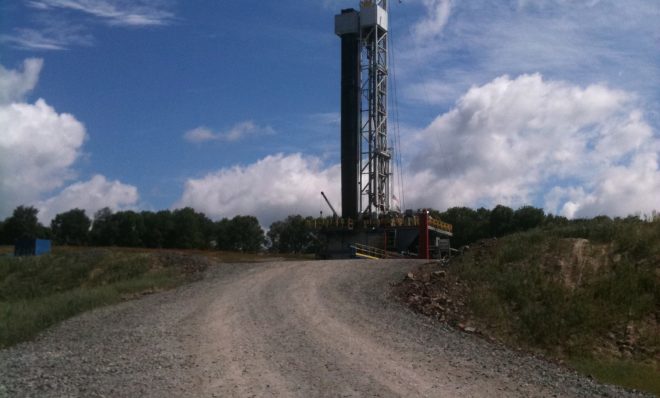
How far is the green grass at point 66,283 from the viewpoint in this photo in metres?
19.3

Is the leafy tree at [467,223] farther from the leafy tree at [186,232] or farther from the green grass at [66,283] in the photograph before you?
the green grass at [66,283]

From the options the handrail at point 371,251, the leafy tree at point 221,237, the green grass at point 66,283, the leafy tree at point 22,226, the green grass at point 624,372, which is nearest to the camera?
the green grass at point 624,372

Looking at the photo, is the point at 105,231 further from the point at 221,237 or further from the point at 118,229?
the point at 221,237

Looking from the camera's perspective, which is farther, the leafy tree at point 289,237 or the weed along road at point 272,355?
the leafy tree at point 289,237

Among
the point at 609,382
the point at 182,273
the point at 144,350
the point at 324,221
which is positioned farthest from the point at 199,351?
the point at 324,221

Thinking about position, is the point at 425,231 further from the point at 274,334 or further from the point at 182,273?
the point at 274,334

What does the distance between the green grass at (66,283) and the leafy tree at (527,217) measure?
68012mm

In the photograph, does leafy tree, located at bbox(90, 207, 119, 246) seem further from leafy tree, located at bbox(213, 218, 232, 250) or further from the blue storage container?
the blue storage container

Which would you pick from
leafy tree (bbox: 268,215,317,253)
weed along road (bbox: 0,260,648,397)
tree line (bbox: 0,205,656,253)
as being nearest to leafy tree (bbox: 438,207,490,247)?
tree line (bbox: 0,205,656,253)

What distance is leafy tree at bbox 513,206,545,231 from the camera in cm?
9023

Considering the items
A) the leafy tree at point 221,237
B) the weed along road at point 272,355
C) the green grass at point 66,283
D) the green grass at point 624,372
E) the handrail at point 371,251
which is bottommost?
the green grass at point 624,372

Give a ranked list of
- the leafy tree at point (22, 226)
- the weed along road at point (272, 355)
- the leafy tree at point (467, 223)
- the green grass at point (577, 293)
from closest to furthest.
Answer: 1. the weed along road at point (272, 355)
2. the green grass at point (577, 293)
3. the leafy tree at point (467, 223)
4. the leafy tree at point (22, 226)

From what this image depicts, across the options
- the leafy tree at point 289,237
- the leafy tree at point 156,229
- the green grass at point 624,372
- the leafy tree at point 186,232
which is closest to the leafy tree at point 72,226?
the leafy tree at point 156,229

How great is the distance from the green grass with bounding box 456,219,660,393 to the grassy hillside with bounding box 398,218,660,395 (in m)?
0.03
